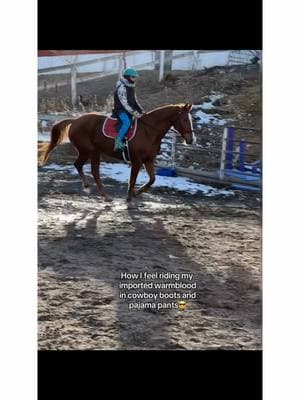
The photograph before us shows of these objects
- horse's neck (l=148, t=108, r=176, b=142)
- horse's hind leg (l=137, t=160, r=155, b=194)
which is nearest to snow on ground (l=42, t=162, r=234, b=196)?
horse's hind leg (l=137, t=160, r=155, b=194)

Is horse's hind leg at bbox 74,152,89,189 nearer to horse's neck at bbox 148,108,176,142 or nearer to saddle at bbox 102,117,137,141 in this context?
saddle at bbox 102,117,137,141

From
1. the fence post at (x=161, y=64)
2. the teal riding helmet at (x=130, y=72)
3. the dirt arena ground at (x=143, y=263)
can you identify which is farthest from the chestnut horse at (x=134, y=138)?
the teal riding helmet at (x=130, y=72)

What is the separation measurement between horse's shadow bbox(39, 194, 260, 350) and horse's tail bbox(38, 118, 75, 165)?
1.93ft

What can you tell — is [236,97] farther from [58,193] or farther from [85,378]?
[85,378]

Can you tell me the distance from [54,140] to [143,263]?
1.28 metres

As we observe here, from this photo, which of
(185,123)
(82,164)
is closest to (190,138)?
(185,123)

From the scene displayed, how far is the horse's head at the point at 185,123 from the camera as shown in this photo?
4852mm

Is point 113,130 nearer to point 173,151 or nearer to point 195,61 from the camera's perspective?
point 173,151

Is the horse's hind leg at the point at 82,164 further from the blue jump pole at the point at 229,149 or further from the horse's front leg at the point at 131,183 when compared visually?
the blue jump pole at the point at 229,149

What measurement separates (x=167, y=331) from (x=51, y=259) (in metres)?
1.12

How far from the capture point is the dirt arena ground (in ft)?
14.7

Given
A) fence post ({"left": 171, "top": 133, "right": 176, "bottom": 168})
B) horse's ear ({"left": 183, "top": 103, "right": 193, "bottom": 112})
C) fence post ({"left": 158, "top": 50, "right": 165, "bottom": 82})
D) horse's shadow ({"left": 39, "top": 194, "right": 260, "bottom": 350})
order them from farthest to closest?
fence post ({"left": 171, "top": 133, "right": 176, "bottom": 168})
horse's ear ({"left": 183, "top": 103, "right": 193, "bottom": 112})
fence post ({"left": 158, "top": 50, "right": 165, "bottom": 82})
horse's shadow ({"left": 39, "top": 194, "right": 260, "bottom": 350})

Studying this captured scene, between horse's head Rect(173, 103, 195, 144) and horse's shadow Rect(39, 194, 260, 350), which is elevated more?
horse's head Rect(173, 103, 195, 144)

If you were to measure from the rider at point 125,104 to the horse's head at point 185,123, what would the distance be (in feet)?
1.05
